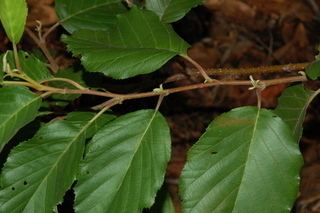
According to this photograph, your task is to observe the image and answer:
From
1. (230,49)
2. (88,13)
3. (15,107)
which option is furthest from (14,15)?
(230,49)

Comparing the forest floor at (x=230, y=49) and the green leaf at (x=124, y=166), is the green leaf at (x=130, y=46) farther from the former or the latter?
the forest floor at (x=230, y=49)

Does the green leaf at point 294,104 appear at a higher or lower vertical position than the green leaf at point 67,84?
lower

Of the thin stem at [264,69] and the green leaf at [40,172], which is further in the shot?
the thin stem at [264,69]

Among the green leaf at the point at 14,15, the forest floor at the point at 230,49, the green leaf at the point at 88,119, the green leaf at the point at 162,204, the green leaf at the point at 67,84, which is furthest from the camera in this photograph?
the forest floor at the point at 230,49

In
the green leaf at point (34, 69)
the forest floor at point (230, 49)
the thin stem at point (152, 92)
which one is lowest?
the forest floor at point (230, 49)

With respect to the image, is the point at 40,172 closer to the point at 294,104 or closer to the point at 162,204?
the point at 162,204

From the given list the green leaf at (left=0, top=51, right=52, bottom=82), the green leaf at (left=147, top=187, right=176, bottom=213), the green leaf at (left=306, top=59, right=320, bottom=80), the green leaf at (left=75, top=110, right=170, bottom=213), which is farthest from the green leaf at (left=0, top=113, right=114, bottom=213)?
the green leaf at (left=306, top=59, right=320, bottom=80)

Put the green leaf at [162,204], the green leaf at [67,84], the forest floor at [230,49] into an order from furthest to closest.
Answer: the forest floor at [230,49]
the green leaf at [162,204]
the green leaf at [67,84]

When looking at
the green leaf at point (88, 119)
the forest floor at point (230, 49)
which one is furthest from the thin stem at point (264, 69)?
the forest floor at point (230, 49)
